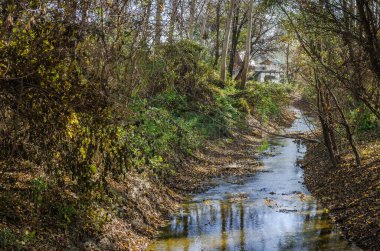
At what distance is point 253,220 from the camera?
12.5 m

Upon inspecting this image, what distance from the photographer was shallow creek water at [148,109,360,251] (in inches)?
→ 416

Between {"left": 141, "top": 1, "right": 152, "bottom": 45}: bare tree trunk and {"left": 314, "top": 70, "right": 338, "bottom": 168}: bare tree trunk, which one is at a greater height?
{"left": 141, "top": 1, "right": 152, "bottom": 45}: bare tree trunk

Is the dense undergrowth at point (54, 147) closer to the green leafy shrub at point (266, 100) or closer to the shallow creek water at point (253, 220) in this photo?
the shallow creek water at point (253, 220)

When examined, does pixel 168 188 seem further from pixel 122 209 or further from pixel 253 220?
pixel 122 209

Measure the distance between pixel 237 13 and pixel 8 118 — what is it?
32.9 meters

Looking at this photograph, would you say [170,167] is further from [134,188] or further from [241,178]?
[134,188]

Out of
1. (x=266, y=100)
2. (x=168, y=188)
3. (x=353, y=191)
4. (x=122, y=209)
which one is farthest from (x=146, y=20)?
(x=266, y=100)

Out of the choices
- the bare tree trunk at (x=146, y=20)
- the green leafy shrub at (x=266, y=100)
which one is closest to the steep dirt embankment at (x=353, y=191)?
the bare tree trunk at (x=146, y=20)

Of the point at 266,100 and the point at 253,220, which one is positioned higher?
the point at 266,100

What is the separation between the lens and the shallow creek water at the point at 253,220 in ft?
34.6

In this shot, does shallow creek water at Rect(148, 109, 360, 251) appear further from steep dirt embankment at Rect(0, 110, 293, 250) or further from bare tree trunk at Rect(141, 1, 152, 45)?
bare tree trunk at Rect(141, 1, 152, 45)

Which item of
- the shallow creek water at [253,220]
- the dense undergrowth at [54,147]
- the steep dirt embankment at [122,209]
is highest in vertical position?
the dense undergrowth at [54,147]

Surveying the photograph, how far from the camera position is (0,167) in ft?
28.8

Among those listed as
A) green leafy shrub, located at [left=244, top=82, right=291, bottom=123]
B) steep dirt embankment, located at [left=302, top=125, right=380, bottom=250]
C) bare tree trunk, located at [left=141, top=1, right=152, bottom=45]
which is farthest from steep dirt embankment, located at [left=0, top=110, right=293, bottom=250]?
green leafy shrub, located at [left=244, top=82, right=291, bottom=123]
